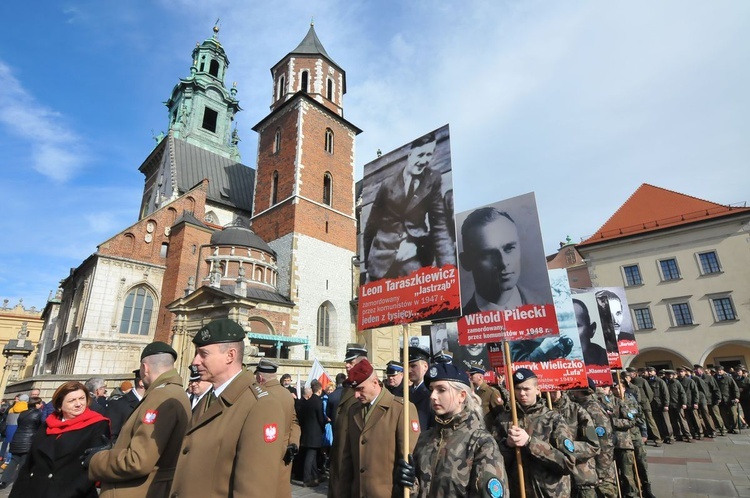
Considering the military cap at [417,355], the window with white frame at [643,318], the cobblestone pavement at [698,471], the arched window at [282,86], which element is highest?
the arched window at [282,86]

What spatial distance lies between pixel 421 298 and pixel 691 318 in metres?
25.8

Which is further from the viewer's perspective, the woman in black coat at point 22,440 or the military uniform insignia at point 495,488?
the woman in black coat at point 22,440

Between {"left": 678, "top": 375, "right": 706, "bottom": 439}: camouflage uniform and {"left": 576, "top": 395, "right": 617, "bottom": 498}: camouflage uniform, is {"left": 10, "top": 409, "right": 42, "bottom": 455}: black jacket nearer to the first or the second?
{"left": 576, "top": 395, "right": 617, "bottom": 498}: camouflage uniform

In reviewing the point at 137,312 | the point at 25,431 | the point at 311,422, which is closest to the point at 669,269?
the point at 311,422

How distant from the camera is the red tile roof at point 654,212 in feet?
79.1

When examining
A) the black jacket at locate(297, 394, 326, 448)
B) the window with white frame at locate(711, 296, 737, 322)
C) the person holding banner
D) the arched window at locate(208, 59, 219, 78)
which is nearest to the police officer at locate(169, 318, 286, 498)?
the person holding banner

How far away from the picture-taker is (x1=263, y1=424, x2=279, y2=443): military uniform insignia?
2229mm

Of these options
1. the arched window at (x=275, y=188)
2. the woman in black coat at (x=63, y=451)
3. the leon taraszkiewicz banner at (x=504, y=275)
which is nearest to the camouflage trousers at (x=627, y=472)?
the leon taraszkiewicz banner at (x=504, y=275)

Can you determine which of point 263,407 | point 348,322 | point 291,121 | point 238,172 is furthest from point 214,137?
point 263,407

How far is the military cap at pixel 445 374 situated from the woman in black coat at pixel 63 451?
9.06 feet

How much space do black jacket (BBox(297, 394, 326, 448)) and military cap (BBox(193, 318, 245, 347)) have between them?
526 centimetres

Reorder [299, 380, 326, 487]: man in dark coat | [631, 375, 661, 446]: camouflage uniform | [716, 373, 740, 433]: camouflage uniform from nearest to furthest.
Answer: [299, 380, 326, 487]: man in dark coat
[631, 375, 661, 446]: camouflage uniform
[716, 373, 740, 433]: camouflage uniform

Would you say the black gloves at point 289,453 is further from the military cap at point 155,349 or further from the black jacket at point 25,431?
the black jacket at point 25,431

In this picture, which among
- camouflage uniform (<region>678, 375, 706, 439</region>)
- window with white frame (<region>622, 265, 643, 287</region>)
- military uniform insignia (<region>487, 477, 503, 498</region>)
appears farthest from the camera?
window with white frame (<region>622, 265, 643, 287</region>)
